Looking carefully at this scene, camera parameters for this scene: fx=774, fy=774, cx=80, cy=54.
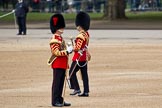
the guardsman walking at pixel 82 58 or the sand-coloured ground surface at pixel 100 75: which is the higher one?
the guardsman walking at pixel 82 58

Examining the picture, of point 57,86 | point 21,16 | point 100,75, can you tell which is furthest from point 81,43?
point 21,16

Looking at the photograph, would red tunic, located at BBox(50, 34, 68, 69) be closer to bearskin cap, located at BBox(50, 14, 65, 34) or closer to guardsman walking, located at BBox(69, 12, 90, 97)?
bearskin cap, located at BBox(50, 14, 65, 34)

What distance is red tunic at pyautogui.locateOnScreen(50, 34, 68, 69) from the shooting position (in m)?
14.0

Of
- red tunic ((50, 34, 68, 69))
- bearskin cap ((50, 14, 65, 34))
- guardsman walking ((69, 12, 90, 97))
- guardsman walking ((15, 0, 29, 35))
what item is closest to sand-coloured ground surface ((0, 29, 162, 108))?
guardsman walking ((69, 12, 90, 97))

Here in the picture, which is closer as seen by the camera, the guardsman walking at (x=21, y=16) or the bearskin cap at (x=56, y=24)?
the bearskin cap at (x=56, y=24)

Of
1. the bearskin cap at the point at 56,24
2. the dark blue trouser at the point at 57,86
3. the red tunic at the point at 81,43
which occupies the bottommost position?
Result: the dark blue trouser at the point at 57,86

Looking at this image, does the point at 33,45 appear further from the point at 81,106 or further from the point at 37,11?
the point at 37,11

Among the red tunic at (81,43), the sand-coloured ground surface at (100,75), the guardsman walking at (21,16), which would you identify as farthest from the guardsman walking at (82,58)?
the guardsman walking at (21,16)

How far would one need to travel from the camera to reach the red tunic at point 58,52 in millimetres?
14031

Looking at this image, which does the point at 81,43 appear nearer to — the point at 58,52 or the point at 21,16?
the point at 58,52

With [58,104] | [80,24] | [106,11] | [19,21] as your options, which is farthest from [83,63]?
[106,11]

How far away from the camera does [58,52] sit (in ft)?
46.0

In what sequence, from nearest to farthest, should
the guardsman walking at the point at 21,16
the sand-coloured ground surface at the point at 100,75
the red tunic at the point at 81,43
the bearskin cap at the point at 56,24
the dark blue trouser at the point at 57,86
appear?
1. the dark blue trouser at the point at 57,86
2. the bearskin cap at the point at 56,24
3. the sand-coloured ground surface at the point at 100,75
4. the red tunic at the point at 81,43
5. the guardsman walking at the point at 21,16

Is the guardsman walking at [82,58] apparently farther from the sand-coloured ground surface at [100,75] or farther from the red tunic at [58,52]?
the red tunic at [58,52]
